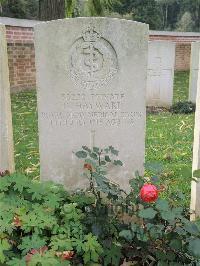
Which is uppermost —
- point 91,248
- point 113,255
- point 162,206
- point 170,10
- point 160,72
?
point 170,10

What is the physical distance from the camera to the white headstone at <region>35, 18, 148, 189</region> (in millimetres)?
3225

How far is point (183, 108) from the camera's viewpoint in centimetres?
881

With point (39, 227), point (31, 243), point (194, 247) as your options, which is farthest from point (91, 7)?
point (194, 247)

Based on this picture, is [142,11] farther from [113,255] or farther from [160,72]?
[113,255]

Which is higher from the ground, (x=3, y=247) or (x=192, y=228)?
(x=192, y=228)

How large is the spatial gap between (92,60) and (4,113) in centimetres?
89

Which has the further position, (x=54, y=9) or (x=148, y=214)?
(x=54, y=9)

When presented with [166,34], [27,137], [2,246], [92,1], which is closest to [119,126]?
[2,246]

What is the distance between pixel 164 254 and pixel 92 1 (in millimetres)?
Answer: 6970

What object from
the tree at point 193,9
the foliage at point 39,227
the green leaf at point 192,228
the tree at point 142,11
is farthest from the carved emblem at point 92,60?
the tree at point 193,9

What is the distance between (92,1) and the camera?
8539mm

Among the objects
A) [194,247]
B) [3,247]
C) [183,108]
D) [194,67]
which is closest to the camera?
[194,247]

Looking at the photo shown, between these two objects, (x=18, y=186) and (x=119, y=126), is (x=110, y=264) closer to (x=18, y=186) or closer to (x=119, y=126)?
(x=18, y=186)

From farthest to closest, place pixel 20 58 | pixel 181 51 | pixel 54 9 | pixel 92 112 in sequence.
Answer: pixel 181 51, pixel 20 58, pixel 54 9, pixel 92 112
